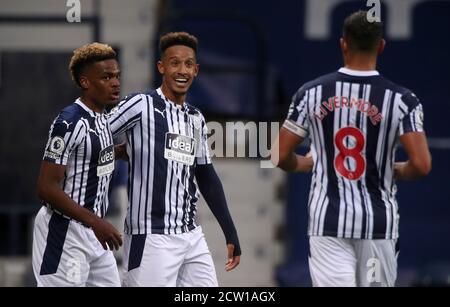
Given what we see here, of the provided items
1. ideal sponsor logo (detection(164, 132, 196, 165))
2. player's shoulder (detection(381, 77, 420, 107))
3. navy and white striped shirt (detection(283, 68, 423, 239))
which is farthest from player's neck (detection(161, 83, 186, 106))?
player's shoulder (detection(381, 77, 420, 107))

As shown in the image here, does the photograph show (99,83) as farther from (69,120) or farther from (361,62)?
(361,62)

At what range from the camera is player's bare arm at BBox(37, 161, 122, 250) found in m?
6.55

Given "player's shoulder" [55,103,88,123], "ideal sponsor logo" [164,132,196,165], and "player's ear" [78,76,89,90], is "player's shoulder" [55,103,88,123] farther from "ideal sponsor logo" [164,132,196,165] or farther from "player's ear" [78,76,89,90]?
"ideal sponsor logo" [164,132,196,165]

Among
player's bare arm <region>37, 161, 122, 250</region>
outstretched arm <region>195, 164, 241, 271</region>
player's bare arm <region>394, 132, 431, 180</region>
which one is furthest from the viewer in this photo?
outstretched arm <region>195, 164, 241, 271</region>

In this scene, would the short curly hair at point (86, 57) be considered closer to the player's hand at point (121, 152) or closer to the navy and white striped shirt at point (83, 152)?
the navy and white striped shirt at point (83, 152)

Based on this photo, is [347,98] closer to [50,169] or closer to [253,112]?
[50,169]

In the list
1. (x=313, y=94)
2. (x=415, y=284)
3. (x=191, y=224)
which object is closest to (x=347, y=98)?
(x=313, y=94)

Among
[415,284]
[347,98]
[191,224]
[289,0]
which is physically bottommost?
[415,284]

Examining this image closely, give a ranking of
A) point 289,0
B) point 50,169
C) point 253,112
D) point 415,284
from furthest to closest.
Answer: point 289,0, point 253,112, point 415,284, point 50,169

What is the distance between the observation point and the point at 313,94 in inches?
267

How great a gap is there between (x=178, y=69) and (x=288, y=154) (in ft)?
2.23

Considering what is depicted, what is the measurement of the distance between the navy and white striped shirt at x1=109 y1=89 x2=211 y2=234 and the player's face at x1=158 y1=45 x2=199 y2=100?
0.23ft

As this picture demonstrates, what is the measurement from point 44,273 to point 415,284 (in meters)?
3.99

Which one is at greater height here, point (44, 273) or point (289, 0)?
point (289, 0)
